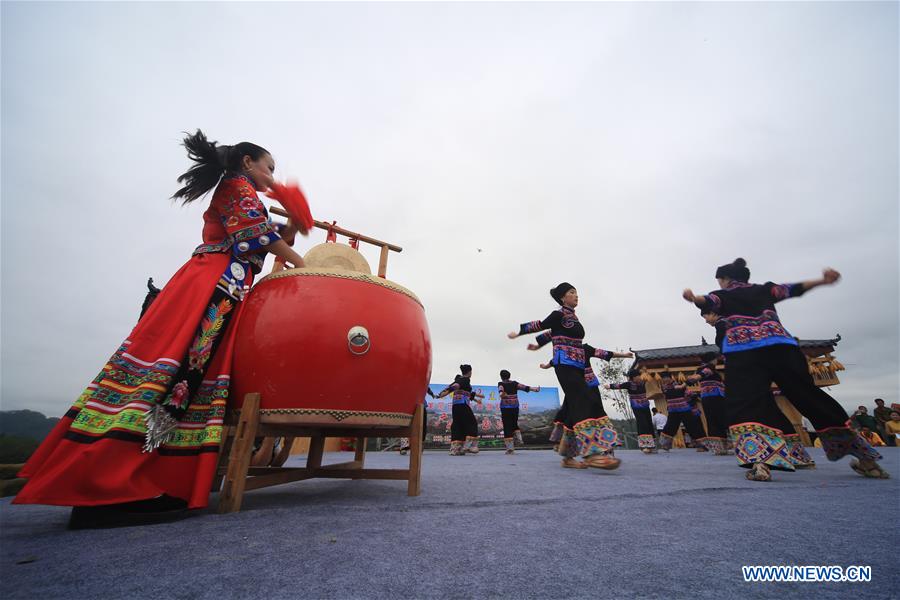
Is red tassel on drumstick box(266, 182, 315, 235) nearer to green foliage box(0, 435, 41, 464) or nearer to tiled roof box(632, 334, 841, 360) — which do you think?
green foliage box(0, 435, 41, 464)

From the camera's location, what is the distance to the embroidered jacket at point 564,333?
4105 millimetres

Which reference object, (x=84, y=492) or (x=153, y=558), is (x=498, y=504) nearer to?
(x=153, y=558)

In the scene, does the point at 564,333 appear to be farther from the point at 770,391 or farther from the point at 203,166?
the point at 203,166

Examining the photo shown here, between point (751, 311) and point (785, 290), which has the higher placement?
point (785, 290)

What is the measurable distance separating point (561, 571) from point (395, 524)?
721mm

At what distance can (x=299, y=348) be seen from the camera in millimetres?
1766

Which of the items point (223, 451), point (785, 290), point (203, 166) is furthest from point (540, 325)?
point (203, 166)

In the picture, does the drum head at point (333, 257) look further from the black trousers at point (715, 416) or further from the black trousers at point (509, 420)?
the black trousers at point (715, 416)

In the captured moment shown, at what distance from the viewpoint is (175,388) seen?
168 centimetres

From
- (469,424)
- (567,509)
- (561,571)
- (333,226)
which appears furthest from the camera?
(469,424)

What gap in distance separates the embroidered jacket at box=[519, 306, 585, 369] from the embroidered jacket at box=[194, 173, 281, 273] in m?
3.02

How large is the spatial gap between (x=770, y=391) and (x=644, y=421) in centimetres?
597

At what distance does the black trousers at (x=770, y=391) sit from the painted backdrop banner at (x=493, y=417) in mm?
9785

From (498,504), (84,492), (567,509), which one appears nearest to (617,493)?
(567,509)
